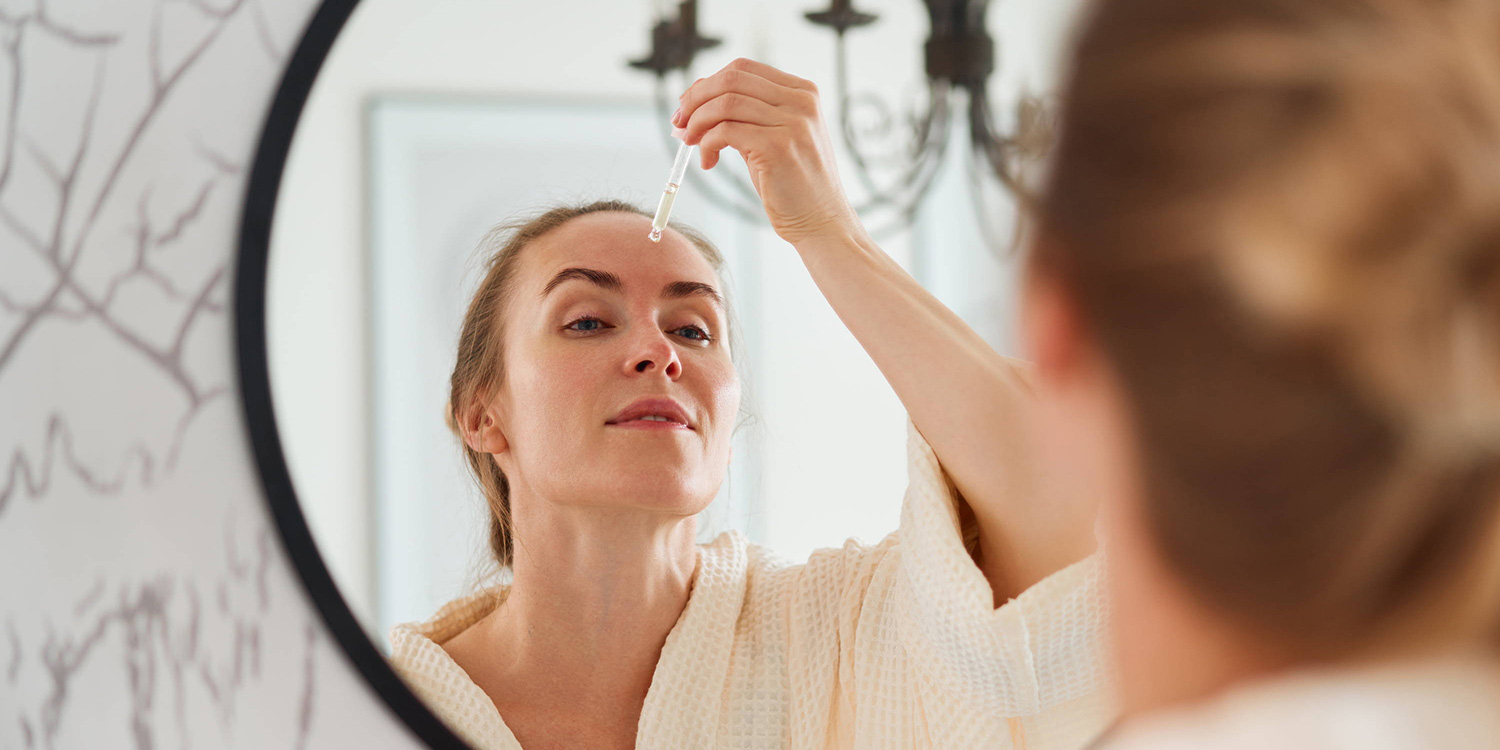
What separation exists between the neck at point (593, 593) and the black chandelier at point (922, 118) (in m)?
0.20

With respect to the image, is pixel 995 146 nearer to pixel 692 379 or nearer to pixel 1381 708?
pixel 692 379

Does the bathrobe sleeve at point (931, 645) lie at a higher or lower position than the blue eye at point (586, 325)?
lower

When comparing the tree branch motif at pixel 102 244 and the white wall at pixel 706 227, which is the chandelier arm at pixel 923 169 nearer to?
the white wall at pixel 706 227

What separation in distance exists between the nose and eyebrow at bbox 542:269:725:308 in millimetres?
31

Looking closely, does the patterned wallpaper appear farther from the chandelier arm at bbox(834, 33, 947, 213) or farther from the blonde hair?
the chandelier arm at bbox(834, 33, 947, 213)

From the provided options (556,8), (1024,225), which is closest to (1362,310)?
(1024,225)

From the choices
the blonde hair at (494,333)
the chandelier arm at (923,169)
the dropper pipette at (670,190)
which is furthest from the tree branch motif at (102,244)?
the chandelier arm at (923,169)

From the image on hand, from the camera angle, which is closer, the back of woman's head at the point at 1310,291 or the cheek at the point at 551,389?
the back of woman's head at the point at 1310,291

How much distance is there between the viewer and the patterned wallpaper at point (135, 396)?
1.93ft

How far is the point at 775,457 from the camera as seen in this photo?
0.57 m

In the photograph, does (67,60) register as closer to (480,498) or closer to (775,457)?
(480,498)

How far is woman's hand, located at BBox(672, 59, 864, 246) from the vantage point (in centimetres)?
57

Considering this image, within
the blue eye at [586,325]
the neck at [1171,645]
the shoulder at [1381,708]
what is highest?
the blue eye at [586,325]

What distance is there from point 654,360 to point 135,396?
31cm
